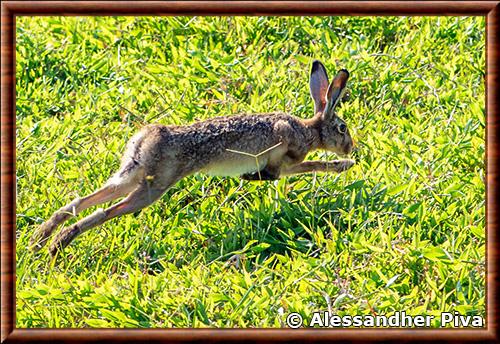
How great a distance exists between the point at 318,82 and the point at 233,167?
1.08 meters

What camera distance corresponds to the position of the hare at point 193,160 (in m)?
7.24

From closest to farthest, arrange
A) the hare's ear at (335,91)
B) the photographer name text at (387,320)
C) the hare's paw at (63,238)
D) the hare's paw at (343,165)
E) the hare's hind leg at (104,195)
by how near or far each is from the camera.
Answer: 1. the photographer name text at (387,320)
2. the hare's paw at (63,238)
3. the hare's hind leg at (104,195)
4. the hare's paw at (343,165)
5. the hare's ear at (335,91)

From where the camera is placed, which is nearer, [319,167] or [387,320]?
[387,320]

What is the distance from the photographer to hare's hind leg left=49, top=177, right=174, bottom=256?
7090mm

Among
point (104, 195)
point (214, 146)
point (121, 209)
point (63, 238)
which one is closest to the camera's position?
point (63, 238)

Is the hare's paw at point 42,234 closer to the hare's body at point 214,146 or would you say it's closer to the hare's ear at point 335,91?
the hare's body at point 214,146

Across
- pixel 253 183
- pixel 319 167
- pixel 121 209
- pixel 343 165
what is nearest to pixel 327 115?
pixel 319 167

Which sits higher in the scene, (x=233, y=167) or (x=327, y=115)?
(x=327, y=115)

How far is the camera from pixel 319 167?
7.98 metres

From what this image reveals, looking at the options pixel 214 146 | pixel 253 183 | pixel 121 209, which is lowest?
pixel 121 209

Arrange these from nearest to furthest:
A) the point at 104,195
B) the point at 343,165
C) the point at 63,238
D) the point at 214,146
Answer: the point at 63,238
the point at 104,195
the point at 214,146
the point at 343,165

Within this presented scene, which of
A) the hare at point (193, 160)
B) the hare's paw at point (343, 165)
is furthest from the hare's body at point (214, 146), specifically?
the hare's paw at point (343, 165)

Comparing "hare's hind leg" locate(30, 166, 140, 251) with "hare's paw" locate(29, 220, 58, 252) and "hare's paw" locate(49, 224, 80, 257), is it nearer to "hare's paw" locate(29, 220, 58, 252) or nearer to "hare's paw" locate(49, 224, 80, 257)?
"hare's paw" locate(29, 220, 58, 252)

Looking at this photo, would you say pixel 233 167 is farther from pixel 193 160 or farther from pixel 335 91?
pixel 335 91
